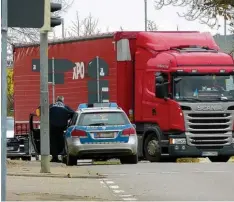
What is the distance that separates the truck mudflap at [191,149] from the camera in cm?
2772

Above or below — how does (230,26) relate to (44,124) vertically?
above

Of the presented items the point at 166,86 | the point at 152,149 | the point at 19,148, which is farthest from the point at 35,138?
the point at 166,86

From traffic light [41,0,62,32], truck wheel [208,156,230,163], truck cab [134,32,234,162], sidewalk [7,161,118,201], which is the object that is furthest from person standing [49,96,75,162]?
traffic light [41,0,62,32]

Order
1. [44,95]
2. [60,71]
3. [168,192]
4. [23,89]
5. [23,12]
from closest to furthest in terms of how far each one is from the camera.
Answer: [23,12] → [168,192] → [44,95] → [60,71] → [23,89]

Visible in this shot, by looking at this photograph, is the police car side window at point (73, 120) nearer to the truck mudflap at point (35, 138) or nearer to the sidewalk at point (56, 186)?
the truck mudflap at point (35, 138)

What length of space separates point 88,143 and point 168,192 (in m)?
9.00

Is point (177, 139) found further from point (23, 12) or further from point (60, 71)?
point (23, 12)

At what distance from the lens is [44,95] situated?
2131cm

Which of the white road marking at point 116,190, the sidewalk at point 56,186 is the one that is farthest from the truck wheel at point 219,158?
the white road marking at point 116,190

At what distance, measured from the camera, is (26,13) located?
9523 mm

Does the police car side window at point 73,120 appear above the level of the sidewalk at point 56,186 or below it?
above

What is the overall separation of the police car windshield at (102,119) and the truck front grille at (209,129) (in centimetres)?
222

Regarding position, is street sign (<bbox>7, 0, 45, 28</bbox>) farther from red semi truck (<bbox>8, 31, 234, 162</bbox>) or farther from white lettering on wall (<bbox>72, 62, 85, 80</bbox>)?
white lettering on wall (<bbox>72, 62, 85, 80</bbox>)

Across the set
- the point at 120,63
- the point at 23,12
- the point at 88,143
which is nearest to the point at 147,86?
the point at 120,63
